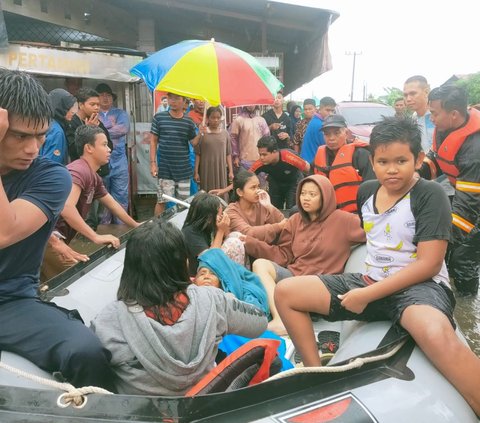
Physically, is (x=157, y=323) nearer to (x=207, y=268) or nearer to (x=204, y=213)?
(x=207, y=268)

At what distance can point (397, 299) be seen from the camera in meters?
1.81

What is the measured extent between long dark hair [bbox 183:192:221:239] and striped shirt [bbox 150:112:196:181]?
2.01m

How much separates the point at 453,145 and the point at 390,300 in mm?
2104

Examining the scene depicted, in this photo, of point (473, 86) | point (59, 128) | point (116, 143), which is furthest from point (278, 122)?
point (473, 86)

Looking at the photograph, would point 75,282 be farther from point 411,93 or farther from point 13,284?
point 411,93

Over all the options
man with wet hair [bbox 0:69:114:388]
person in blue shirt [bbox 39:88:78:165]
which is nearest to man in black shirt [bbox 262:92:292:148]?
person in blue shirt [bbox 39:88:78:165]

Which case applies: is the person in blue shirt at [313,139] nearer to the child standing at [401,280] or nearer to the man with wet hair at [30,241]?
the child standing at [401,280]

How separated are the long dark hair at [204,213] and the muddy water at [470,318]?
2.01 metres

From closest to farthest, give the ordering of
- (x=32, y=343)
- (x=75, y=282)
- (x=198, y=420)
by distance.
A: 1. (x=198, y=420)
2. (x=32, y=343)
3. (x=75, y=282)

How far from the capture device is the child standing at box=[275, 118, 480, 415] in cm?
158

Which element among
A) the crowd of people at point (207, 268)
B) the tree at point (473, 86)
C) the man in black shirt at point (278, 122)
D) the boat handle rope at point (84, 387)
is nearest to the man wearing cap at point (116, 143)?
the man in black shirt at point (278, 122)

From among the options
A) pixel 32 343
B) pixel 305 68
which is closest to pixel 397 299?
pixel 32 343

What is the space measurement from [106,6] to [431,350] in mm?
7593

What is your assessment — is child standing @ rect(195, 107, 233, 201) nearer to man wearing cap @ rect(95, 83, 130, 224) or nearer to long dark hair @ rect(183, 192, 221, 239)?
man wearing cap @ rect(95, 83, 130, 224)
